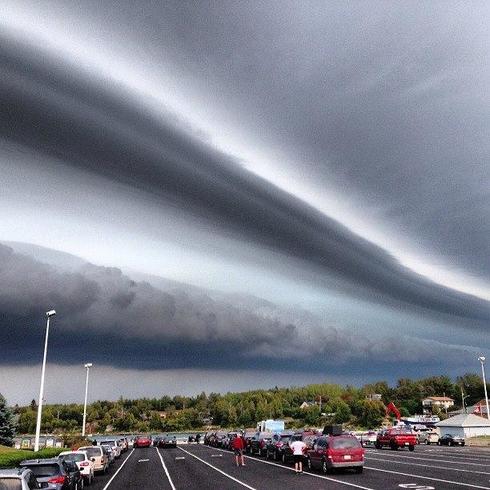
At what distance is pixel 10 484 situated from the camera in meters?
11.7

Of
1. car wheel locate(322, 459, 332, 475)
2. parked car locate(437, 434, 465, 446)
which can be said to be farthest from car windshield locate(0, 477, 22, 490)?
parked car locate(437, 434, 465, 446)

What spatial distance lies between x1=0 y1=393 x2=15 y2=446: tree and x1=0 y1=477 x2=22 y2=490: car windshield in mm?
46993

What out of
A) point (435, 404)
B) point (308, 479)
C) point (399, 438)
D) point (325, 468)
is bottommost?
point (308, 479)

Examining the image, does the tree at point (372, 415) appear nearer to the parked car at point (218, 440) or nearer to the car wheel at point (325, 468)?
the parked car at point (218, 440)

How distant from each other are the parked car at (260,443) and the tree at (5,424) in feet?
78.7

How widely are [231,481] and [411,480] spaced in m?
7.56

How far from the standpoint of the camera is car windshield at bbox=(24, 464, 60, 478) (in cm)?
1755

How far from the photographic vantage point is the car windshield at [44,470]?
17547mm

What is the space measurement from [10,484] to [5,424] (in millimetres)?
47887

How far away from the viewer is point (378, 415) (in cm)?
14750

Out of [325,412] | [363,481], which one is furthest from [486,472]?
[325,412]

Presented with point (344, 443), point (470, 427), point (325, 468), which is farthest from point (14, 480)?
point (470, 427)

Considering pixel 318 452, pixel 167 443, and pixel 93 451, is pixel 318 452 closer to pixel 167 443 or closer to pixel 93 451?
pixel 93 451

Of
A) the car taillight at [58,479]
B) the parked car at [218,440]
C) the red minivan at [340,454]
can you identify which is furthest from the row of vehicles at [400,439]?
the car taillight at [58,479]
